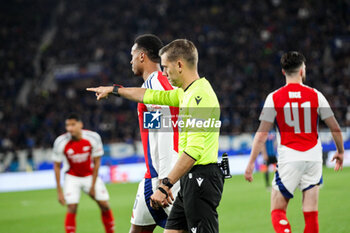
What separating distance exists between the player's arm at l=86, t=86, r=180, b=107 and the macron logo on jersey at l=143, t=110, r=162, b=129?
525 mm

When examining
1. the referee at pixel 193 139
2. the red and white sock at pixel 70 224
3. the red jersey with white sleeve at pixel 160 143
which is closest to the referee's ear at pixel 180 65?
the referee at pixel 193 139

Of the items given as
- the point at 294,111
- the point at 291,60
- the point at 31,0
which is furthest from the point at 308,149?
the point at 31,0

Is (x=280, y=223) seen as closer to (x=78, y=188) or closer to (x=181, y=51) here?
(x=181, y=51)

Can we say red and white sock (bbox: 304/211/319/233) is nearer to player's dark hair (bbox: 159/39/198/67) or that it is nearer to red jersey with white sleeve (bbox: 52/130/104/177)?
player's dark hair (bbox: 159/39/198/67)

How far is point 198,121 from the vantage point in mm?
4035

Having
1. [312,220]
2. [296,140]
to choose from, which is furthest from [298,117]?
[312,220]

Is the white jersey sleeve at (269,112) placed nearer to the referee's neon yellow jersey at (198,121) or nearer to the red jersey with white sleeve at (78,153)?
the referee's neon yellow jersey at (198,121)

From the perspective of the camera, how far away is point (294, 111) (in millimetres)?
5523

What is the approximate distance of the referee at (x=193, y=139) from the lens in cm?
403

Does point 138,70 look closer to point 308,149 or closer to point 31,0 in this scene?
point 308,149

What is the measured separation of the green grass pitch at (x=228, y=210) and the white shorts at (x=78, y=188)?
1207 mm

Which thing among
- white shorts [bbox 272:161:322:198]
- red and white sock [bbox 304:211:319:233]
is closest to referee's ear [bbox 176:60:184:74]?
white shorts [bbox 272:161:322:198]

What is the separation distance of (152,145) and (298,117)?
1.61 m

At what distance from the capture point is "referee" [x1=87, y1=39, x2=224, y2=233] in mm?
4027
